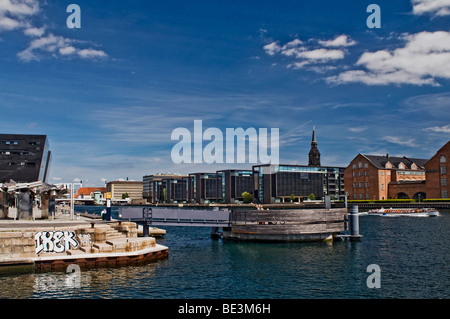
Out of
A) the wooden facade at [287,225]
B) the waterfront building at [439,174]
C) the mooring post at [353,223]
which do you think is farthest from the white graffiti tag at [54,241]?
the waterfront building at [439,174]

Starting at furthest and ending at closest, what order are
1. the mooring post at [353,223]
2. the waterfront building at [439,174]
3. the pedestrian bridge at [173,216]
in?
the waterfront building at [439,174], the mooring post at [353,223], the pedestrian bridge at [173,216]

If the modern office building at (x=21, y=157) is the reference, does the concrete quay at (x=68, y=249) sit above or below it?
below

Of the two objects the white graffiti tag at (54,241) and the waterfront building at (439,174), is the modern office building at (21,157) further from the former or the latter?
the waterfront building at (439,174)

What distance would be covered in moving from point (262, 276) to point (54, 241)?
19.3 metres

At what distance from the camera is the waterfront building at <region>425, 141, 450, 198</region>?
14162cm

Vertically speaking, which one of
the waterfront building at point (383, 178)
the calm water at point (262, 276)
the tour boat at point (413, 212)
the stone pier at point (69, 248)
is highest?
the waterfront building at point (383, 178)

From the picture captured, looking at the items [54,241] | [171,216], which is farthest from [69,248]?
[171,216]

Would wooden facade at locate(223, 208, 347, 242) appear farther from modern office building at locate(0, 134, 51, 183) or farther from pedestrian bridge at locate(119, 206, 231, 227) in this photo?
modern office building at locate(0, 134, 51, 183)

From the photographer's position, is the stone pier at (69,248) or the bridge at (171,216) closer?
the stone pier at (69,248)

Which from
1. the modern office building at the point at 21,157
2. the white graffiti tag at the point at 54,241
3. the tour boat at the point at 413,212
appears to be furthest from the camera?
the modern office building at the point at 21,157

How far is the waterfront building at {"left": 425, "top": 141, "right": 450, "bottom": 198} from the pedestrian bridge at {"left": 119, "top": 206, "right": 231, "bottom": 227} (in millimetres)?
117813

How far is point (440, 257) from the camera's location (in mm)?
40938

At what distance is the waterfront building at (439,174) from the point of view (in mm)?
141625

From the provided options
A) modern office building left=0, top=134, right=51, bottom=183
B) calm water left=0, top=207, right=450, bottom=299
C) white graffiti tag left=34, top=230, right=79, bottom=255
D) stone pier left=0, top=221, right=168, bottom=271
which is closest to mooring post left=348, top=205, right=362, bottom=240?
calm water left=0, top=207, right=450, bottom=299
